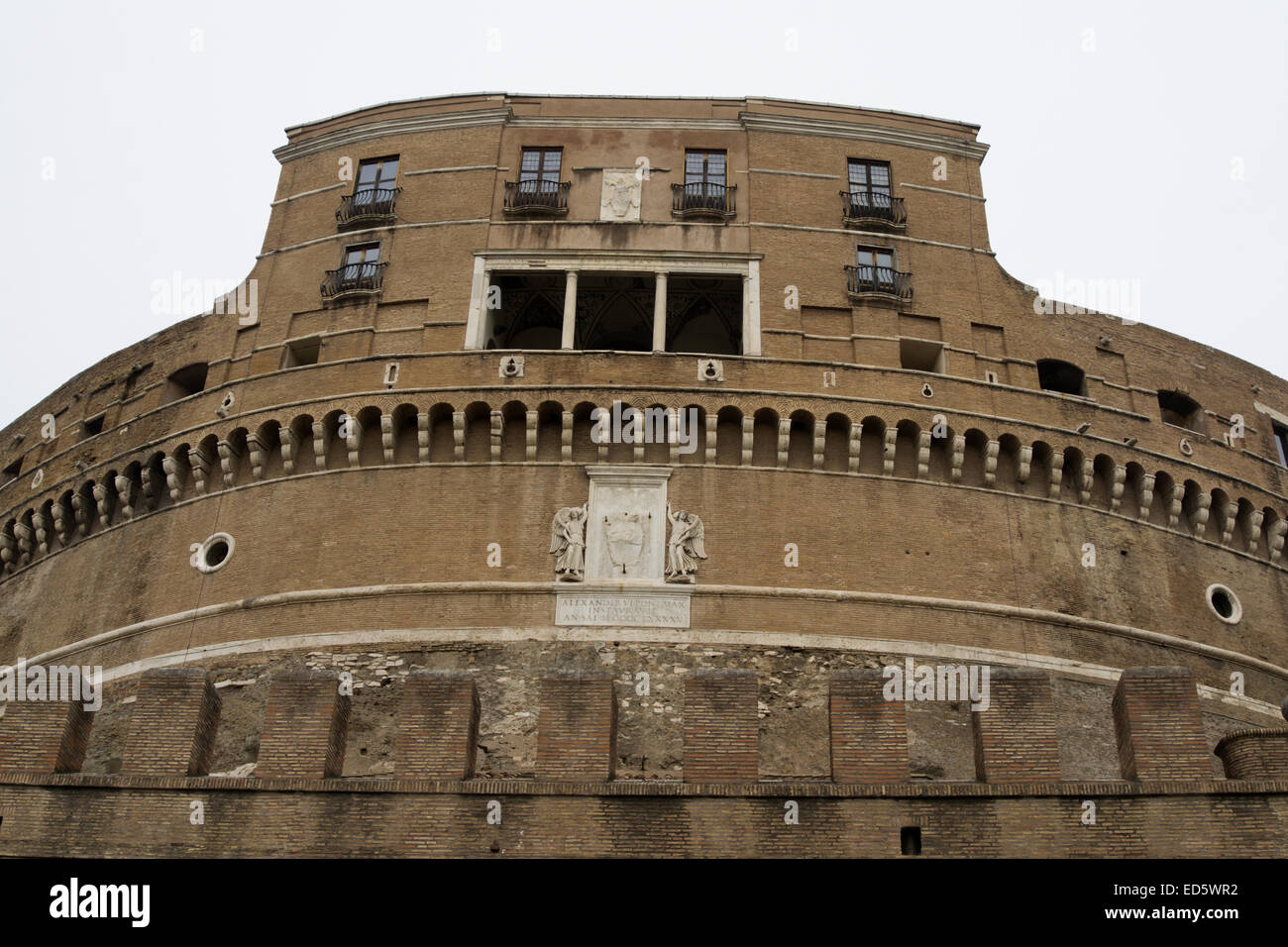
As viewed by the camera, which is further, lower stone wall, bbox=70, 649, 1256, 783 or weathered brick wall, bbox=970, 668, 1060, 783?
lower stone wall, bbox=70, 649, 1256, 783

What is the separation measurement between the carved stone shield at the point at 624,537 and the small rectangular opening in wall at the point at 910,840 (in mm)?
9881

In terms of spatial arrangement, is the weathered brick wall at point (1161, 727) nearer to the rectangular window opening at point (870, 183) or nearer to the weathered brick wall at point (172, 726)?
the weathered brick wall at point (172, 726)

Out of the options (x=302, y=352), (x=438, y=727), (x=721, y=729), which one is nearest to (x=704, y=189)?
(x=302, y=352)

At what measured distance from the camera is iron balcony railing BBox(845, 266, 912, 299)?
1080 inches

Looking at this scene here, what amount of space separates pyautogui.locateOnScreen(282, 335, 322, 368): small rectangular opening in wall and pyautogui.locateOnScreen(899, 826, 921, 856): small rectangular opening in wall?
16.2 m

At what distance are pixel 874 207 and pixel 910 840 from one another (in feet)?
54.1

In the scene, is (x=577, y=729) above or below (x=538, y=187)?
below

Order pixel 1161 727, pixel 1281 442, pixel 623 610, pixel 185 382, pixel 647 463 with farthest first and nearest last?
pixel 1281 442
pixel 185 382
pixel 647 463
pixel 623 610
pixel 1161 727

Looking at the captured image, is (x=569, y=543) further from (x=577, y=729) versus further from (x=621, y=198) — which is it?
(x=577, y=729)

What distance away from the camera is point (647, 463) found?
82.6ft

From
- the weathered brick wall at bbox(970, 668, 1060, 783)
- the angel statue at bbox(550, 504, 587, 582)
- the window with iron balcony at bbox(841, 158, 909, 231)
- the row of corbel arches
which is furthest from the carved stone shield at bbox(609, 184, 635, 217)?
the weathered brick wall at bbox(970, 668, 1060, 783)

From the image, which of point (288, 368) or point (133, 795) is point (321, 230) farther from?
point (133, 795)

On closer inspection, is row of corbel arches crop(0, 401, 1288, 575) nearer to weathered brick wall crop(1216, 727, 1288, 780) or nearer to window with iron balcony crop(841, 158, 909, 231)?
window with iron balcony crop(841, 158, 909, 231)

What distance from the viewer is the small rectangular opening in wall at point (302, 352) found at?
27547 millimetres
